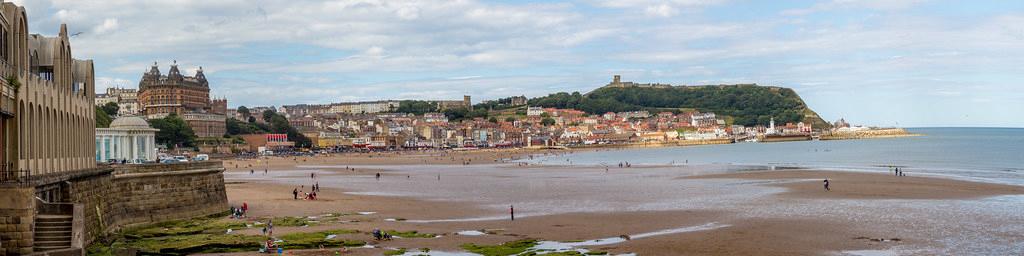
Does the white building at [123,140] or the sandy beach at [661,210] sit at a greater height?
the white building at [123,140]

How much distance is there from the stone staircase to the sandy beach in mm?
9425

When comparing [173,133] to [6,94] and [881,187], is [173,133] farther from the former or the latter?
[6,94]

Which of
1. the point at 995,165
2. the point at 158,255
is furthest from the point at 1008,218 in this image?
the point at 995,165

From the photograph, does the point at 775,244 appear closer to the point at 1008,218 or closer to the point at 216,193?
the point at 1008,218

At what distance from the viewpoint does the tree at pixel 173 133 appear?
142 metres

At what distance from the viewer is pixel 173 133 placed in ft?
475

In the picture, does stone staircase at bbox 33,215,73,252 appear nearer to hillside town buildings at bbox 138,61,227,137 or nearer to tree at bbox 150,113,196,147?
tree at bbox 150,113,196,147

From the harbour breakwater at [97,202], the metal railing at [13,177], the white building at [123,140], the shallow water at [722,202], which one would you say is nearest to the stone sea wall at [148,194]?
the harbour breakwater at [97,202]

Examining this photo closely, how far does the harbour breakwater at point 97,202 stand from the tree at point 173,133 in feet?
348

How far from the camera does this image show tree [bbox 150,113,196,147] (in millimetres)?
141750

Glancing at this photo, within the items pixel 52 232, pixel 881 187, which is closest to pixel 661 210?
pixel 881 187

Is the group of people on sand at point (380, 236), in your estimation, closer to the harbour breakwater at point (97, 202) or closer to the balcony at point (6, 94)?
the harbour breakwater at point (97, 202)

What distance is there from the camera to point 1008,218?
39312 mm

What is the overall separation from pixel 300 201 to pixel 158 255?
22.7 m
